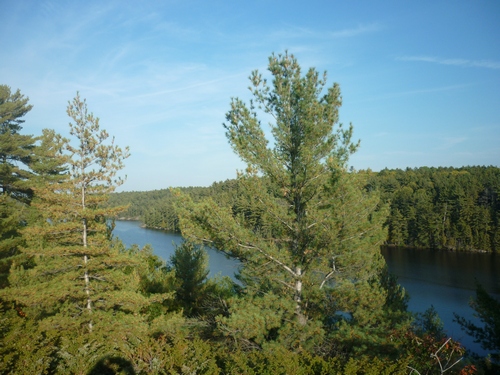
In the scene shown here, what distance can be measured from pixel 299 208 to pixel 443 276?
29555mm

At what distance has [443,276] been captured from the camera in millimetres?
31062

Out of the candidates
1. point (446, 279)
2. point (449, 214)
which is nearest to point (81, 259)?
point (446, 279)

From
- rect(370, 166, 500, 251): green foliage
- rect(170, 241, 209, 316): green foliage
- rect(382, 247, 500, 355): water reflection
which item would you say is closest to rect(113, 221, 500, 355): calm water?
rect(382, 247, 500, 355): water reflection

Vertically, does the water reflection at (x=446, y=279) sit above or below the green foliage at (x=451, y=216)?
below

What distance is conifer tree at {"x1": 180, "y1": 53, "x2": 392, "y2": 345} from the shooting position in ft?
23.9

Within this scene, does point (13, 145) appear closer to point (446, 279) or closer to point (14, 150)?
point (14, 150)

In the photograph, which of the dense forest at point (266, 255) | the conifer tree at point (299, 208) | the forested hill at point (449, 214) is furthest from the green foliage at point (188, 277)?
the forested hill at point (449, 214)

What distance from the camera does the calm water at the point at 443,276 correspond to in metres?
21.8

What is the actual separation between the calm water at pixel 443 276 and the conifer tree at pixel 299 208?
756cm

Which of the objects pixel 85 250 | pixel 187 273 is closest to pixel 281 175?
pixel 85 250

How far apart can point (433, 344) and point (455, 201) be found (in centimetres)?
5589

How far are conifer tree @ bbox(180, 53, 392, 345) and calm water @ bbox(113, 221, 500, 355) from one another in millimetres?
7557

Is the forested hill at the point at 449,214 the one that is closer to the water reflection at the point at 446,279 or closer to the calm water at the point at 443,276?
the water reflection at the point at 446,279

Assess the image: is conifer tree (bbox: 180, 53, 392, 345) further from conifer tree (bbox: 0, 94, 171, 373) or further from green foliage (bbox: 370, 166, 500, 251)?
green foliage (bbox: 370, 166, 500, 251)
